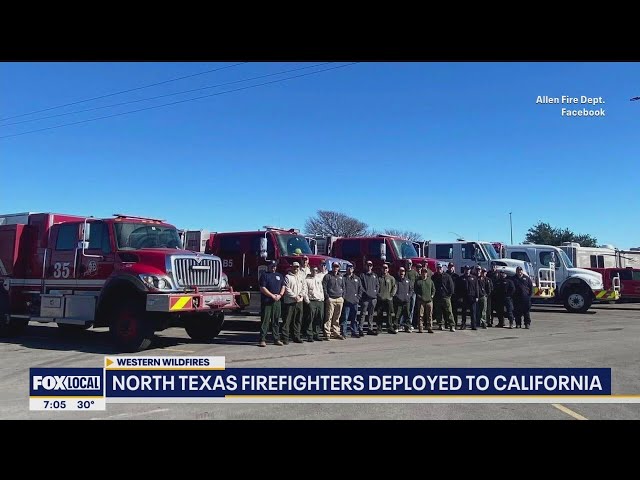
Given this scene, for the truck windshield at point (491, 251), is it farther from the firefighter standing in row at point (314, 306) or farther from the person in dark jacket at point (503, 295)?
the firefighter standing in row at point (314, 306)

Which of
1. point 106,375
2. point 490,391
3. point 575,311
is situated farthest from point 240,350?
point 575,311

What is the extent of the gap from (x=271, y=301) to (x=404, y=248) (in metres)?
6.08

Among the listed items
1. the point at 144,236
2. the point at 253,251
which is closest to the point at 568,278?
the point at 253,251

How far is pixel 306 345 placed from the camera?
10.7 meters

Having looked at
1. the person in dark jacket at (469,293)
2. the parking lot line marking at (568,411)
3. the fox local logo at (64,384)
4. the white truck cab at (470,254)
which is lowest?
the parking lot line marking at (568,411)

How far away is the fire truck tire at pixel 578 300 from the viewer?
771 inches

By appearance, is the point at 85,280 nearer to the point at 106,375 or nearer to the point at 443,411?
the point at 106,375

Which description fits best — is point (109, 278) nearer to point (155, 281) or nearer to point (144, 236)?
point (155, 281)

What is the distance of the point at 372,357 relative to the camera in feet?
29.3

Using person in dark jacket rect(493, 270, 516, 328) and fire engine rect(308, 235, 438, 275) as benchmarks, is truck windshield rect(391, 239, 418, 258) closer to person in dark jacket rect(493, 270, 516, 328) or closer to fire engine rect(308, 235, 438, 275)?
fire engine rect(308, 235, 438, 275)

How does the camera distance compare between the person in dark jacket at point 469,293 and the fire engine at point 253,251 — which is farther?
the person in dark jacket at point 469,293

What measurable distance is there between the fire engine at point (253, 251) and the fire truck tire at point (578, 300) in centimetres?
1081

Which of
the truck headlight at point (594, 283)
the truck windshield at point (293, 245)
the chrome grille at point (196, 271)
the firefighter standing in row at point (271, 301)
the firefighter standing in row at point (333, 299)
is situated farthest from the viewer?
the truck headlight at point (594, 283)

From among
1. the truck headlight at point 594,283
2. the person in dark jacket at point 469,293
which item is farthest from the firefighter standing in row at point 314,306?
the truck headlight at point 594,283
